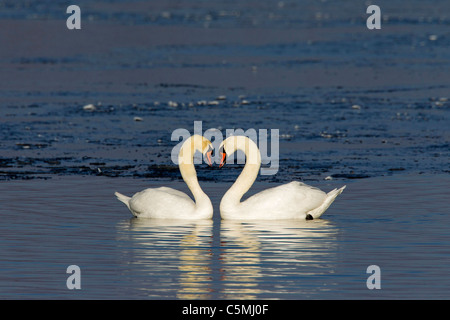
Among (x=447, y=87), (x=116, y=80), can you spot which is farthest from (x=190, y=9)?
(x=447, y=87)

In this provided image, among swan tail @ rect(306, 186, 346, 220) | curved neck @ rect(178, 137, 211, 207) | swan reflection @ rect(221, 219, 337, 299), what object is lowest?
swan reflection @ rect(221, 219, 337, 299)

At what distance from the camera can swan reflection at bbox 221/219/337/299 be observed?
9375 mm

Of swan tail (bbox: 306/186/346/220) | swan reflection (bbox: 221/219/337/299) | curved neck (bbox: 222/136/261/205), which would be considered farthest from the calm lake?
curved neck (bbox: 222/136/261/205)

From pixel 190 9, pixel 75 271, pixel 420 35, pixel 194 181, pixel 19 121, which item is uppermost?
pixel 190 9

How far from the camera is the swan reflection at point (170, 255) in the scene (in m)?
9.41

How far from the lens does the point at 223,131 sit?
62.1ft

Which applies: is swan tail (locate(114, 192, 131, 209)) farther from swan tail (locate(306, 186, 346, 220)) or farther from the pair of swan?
swan tail (locate(306, 186, 346, 220))

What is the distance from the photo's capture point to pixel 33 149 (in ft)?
57.9

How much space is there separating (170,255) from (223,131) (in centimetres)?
833

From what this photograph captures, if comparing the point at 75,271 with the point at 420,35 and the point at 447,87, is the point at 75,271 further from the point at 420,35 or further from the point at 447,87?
the point at 420,35

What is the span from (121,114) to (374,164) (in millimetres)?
6526

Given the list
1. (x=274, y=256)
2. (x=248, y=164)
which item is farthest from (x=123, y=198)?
(x=274, y=256)

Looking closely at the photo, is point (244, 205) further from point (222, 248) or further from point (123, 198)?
point (222, 248)

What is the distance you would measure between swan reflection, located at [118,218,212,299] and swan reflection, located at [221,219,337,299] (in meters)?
0.23
